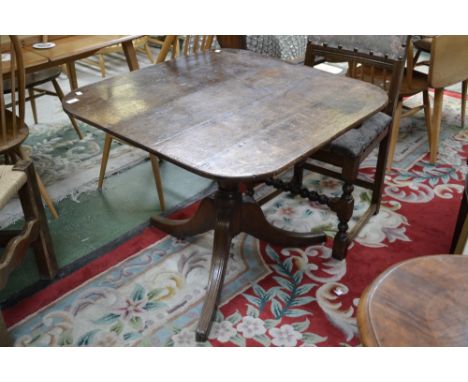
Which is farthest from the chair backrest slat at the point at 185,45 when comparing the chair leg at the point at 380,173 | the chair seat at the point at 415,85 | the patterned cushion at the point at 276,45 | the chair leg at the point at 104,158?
the chair seat at the point at 415,85

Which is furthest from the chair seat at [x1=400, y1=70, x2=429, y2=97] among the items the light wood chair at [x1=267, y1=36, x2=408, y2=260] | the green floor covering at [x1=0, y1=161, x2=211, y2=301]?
the green floor covering at [x1=0, y1=161, x2=211, y2=301]

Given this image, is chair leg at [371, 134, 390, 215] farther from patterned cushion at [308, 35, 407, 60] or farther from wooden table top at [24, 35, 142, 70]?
wooden table top at [24, 35, 142, 70]

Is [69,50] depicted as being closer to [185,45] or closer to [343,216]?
[185,45]

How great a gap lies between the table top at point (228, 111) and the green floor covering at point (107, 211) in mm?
718

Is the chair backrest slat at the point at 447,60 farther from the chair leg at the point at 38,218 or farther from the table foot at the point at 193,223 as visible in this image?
the chair leg at the point at 38,218

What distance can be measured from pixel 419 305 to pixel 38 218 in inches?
52.8

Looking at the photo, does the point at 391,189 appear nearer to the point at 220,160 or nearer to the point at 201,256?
the point at 201,256

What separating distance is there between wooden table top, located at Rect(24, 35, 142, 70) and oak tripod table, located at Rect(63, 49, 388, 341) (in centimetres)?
53

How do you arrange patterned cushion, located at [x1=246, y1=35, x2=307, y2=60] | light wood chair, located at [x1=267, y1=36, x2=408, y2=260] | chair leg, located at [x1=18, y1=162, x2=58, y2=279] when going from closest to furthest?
1. chair leg, located at [x1=18, y1=162, x2=58, y2=279]
2. light wood chair, located at [x1=267, y1=36, x2=408, y2=260]
3. patterned cushion, located at [x1=246, y1=35, x2=307, y2=60]

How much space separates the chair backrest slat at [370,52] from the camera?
6.28ft

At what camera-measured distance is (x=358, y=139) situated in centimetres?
183

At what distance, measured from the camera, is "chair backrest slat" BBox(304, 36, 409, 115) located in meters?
1.92
